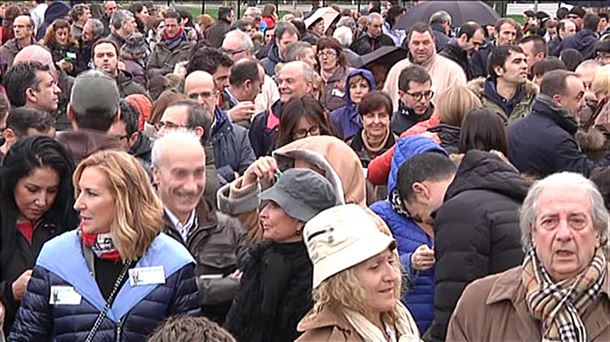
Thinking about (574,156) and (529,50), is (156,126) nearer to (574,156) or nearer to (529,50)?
(574,156)

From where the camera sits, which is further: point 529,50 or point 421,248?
point 529,50

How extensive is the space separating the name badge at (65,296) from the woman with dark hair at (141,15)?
13.3 m

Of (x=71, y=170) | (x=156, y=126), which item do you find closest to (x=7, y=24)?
(x=156, y=126)

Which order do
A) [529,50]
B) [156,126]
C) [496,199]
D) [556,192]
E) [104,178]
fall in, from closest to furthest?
[556,192] → [104,178] → [496,199] → [156,126] → [529,50]

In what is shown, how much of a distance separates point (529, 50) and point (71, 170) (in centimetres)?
773

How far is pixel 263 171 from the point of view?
16.5 feet

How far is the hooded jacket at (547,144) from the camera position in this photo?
716 centimetres

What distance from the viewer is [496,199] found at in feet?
15.4

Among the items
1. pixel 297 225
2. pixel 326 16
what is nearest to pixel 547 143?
pixel 297 225

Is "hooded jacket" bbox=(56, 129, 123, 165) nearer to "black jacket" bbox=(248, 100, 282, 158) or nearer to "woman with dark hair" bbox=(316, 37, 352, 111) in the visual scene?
"black jacket" bbox=(248, 100, 282, 158)

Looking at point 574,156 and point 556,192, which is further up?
point 556,192

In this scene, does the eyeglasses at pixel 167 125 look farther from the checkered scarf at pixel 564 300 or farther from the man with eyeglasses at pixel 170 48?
the man with eyeglasses at pixel 170 48

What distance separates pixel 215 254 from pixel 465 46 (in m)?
8.85

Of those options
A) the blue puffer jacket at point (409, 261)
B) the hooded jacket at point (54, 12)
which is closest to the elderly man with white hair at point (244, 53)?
the blue puffer jacket at point (409, 261)
